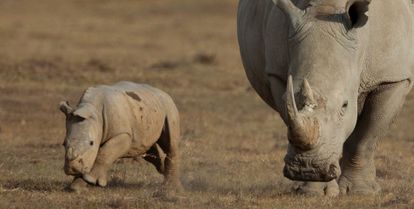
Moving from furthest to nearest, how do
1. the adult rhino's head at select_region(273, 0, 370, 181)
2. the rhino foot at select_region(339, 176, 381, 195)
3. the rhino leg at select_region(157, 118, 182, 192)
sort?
the rhino leg at select_region(157, 118, 182, 192) < the rhino foot at select_region(339, 176, 381, 195) < the adult rhino's head at select_region(273, 0, 370, 181)

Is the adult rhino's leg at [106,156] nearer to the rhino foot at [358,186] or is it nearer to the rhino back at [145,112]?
the rhino back at [145,112]

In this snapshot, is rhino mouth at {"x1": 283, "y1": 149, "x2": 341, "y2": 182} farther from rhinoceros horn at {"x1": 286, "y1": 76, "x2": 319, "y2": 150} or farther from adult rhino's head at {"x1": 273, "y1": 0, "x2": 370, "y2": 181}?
rhinoceros horn at {"x1": 286, "y1": 76, "x2": 319, "y2": 150}

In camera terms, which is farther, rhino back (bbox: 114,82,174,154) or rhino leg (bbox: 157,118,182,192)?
rhino leg (bbox: 157,118,182,192)

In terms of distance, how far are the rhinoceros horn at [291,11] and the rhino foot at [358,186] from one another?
1841 mm

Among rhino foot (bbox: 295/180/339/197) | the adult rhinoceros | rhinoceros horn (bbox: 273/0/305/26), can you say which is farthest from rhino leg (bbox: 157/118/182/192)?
rhinoceros horn (bbox: 273/0/305/26)

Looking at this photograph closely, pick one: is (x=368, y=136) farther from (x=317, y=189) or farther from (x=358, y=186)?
(x=317, y=189)

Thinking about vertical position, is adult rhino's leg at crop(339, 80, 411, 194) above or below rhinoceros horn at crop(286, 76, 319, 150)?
below

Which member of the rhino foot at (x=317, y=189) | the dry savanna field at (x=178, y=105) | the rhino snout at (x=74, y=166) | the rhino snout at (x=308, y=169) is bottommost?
the dry savanna field at (x=178, y=105)

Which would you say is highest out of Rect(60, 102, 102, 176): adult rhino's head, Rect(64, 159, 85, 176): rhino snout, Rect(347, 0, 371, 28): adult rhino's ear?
Rect(347, 0, 371, 28): adult rhino's ear

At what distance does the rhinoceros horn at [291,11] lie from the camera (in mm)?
8938

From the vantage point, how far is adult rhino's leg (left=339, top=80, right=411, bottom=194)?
9.85 metres

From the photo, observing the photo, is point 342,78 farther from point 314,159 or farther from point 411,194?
point 411,194

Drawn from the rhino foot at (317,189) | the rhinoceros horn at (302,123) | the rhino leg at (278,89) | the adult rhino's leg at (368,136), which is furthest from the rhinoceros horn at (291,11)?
the rhino foot at (317,189)

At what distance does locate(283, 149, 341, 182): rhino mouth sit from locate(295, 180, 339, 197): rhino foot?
1.29m
